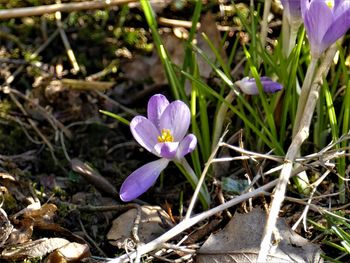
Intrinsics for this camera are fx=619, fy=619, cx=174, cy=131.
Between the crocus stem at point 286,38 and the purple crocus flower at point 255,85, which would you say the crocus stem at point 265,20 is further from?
the purple crocus flower at point 255,85

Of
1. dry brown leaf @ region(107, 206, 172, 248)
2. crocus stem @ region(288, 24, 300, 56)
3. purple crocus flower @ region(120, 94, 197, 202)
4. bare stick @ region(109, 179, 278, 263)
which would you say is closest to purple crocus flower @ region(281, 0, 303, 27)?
crocus stem @ region(288, 24, 300, 56)

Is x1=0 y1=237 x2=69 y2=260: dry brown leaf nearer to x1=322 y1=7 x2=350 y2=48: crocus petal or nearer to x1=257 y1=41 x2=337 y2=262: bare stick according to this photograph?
x1=257 y1=41 x2=337 y2=262: bare stick

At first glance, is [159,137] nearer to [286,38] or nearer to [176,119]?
[176,119]

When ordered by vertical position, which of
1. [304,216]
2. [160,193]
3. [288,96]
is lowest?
[160,193]

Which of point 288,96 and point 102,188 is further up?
point 288,96

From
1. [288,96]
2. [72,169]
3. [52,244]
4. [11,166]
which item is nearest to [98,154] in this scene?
[72,169]

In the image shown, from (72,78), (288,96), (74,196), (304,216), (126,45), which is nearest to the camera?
(304,216)

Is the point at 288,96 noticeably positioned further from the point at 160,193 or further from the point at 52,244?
the point at 52,244

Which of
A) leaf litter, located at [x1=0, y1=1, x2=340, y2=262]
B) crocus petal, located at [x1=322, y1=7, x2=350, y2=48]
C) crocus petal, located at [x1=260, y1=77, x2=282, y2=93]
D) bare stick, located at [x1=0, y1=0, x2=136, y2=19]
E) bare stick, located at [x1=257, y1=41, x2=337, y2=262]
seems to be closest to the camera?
bare stick, located at [x1=257, y1=41, x2=337, y2=262]
